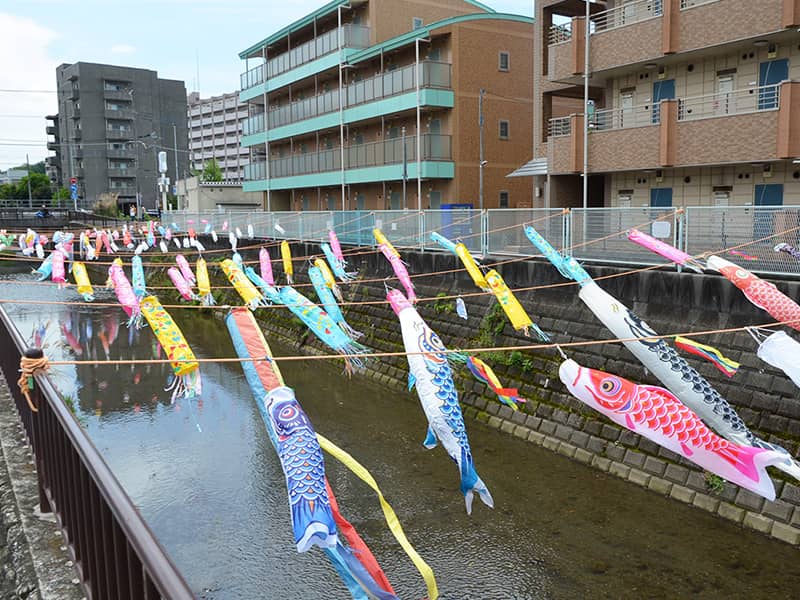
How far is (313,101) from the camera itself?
128 ft

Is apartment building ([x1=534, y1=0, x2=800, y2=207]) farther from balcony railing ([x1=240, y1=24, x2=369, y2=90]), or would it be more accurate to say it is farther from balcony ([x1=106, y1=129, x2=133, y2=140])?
balcony ([x1=106, y1=129, x2=133, y2=140])

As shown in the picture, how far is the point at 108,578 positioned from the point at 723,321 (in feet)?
36.1

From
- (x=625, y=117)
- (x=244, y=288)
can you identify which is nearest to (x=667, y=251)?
(x=244, y=288)

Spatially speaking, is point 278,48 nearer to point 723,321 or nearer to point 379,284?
point 379,284

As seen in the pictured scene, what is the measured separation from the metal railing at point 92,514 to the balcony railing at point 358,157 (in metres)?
27.3

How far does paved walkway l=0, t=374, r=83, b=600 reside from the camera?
3.89 meters

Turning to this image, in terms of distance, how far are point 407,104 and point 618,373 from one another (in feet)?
71.7

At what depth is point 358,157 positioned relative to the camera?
1407 inches

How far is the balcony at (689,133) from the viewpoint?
56.6ft

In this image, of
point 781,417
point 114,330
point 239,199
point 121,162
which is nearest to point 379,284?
point 114,330

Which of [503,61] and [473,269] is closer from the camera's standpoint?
[473,269]

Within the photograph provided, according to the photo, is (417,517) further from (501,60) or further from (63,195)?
(63,195)

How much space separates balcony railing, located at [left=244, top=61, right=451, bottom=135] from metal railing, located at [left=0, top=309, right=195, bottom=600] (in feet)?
92.7

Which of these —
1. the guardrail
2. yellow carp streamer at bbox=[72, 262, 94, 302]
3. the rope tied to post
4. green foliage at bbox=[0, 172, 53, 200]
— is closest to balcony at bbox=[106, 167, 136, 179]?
green foliage at bbox=[0, 172, 53, 200]
